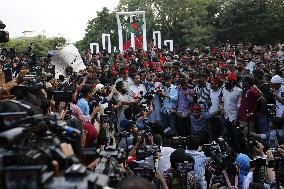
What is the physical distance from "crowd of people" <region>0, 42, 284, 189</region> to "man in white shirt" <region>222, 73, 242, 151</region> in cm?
2

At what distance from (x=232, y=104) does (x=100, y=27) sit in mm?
42339

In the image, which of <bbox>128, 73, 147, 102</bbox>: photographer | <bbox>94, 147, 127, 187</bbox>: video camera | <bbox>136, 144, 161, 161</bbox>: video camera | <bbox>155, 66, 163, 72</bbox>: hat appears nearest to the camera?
<bbox>94, 147, 127, 187</bbox>: video camera

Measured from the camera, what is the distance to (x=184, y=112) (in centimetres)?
1079

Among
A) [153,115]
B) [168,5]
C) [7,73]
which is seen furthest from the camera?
[168,5]

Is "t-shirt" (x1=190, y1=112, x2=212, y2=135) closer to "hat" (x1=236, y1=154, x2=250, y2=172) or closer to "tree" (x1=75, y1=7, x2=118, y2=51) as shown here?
"hat" (x1=236, y1=154, x2=250, y2=172)

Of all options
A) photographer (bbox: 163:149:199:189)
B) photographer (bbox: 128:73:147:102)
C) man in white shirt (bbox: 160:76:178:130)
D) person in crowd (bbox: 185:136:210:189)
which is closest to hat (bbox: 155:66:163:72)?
man in white shirt (bbox: 160:76:178:130)

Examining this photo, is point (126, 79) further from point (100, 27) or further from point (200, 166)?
point (100, 27)

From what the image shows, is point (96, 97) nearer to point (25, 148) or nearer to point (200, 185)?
point (200, 185)

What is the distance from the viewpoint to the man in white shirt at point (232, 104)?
966cm

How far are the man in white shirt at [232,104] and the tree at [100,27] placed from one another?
40.3m

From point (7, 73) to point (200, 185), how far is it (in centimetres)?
372

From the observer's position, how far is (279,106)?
8906 millimetres

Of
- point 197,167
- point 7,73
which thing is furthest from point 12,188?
point 7,73

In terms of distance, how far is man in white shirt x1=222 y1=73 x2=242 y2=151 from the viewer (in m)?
9.66
